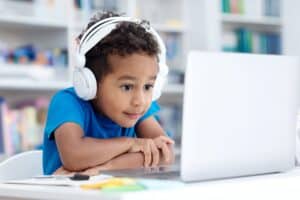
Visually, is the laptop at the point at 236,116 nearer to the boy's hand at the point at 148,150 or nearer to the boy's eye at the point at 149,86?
the boy's hand at the point at 148,150

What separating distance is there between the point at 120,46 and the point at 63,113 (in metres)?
0.19

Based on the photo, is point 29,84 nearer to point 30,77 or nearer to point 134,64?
point 30,77

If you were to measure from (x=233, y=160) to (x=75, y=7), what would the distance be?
2.82 meters

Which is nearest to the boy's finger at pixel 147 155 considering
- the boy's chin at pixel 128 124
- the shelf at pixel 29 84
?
the boy's chin at pixel 128 124

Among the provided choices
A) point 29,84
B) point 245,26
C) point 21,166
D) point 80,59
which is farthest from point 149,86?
point 245,26

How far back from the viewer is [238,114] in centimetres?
96

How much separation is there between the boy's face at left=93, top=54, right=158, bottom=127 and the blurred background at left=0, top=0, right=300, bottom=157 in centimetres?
142

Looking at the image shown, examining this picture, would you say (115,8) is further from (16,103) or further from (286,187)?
(286,187)

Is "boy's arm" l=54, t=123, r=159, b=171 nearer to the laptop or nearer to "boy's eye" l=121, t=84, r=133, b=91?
"boy's eye" l=121, t=84, r=133, b=91

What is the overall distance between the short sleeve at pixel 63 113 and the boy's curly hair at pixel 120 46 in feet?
0.28

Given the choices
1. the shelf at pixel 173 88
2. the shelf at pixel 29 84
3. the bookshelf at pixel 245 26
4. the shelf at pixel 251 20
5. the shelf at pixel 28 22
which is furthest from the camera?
the shelf at pixel 251 20

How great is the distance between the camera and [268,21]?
4578 millimetres

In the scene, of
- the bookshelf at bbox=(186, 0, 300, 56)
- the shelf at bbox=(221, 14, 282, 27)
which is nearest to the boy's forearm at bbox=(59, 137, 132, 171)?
the bookshelf at bbox=(186, 0, 300, 56)

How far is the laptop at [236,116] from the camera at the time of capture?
2.96 ft
